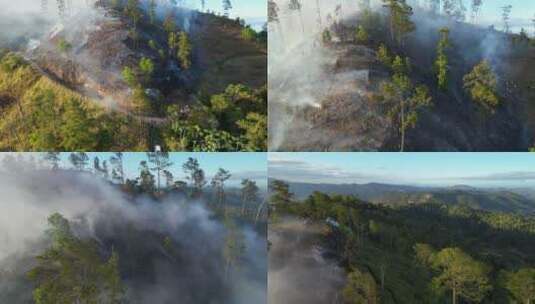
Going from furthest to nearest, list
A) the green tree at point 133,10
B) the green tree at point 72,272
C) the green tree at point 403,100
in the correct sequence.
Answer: the green tree at point 133,10 < the green tree at point 403,100 < the green tree at point 72,272

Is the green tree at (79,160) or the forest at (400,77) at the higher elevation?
the forest at (400,77)

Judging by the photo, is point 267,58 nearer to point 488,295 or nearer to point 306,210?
point 306,210

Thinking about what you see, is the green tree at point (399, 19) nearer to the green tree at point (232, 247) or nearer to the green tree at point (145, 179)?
the green tree at point (232, 247)

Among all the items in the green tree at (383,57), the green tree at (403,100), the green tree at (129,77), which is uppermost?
the green tree at (383,57)

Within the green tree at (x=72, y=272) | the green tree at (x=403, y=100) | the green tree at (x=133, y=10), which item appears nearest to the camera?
the green tree at (x=72, y=272)

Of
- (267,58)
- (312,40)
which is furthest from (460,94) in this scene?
(267,58)

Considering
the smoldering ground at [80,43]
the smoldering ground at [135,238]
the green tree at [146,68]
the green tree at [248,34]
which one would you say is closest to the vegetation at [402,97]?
the green tree at [248,34]

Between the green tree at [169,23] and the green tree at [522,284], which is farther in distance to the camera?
the green tree at [169,23]

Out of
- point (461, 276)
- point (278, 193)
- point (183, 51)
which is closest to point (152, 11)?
point (183, 51)

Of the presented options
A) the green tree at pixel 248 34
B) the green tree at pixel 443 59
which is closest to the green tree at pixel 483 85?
the green tree at pixel 443 59
